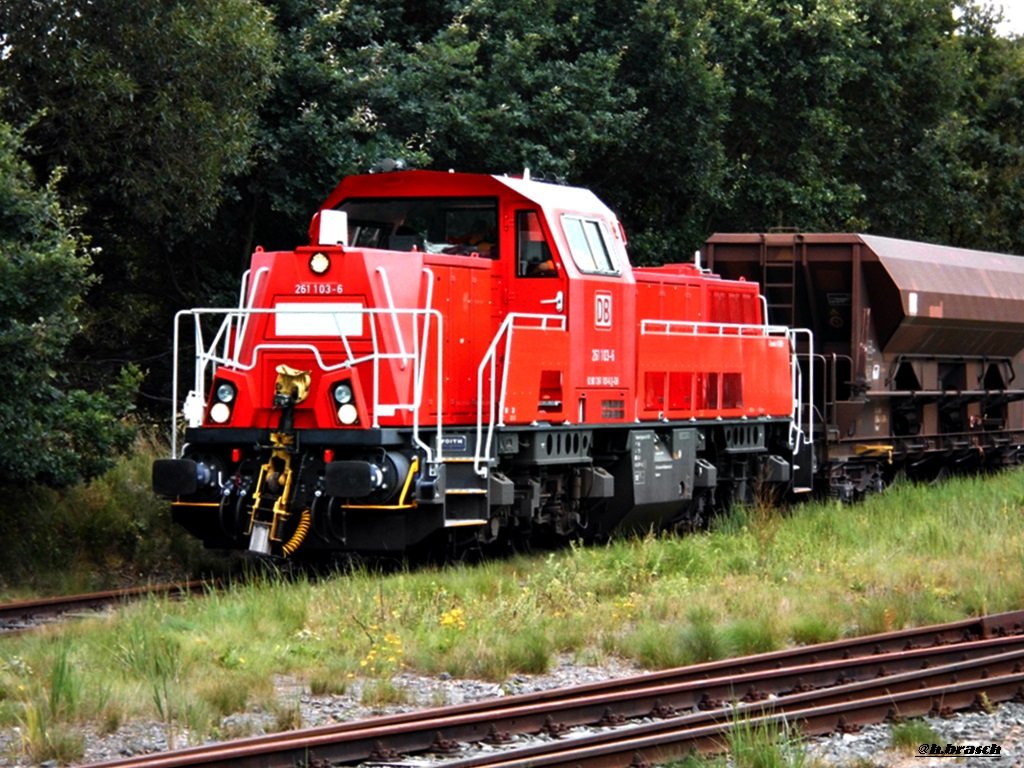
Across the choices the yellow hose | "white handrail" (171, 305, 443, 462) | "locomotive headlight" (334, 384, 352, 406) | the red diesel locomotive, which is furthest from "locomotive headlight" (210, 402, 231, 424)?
the yellow hose

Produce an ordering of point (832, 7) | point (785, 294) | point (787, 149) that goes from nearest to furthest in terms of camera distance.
→ point (785, 294), point (832, 7), point (787, 149)

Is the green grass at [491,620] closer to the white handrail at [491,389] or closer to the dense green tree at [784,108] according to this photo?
the white handrail at [491,389]

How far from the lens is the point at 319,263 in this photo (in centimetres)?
1266

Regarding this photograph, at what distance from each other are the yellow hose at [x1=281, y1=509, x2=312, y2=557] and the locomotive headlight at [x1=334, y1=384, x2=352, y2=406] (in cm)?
95

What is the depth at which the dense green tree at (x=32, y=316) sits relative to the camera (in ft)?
39.8

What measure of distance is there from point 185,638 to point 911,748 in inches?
177

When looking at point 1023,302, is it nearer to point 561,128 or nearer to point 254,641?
point 561,128

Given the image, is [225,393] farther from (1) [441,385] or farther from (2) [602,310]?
(2) [602,310]

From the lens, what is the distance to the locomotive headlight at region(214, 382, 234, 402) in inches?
504

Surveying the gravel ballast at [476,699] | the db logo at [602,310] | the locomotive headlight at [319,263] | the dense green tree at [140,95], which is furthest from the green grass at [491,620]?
the dense green tree at [140,95]

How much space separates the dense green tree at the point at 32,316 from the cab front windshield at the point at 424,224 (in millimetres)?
2561

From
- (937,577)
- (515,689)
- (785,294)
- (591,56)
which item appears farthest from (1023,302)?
(515,689)

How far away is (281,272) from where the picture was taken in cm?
1291

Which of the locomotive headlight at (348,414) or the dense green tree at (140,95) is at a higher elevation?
the dense green tree at (140,95)
